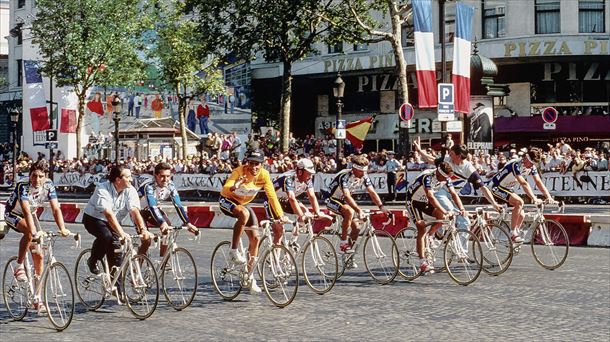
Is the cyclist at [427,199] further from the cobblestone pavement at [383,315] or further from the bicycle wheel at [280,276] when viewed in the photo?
the bicycle wheel at [280,276]

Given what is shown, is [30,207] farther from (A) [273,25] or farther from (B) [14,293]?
(A) [273,25]

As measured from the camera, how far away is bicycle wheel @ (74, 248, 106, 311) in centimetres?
1177

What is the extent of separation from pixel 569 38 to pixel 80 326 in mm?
38711

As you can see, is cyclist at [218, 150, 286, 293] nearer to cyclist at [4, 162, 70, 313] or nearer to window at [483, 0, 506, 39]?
cyclist at [4, 162, 70, 313]

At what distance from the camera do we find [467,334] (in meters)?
10.1

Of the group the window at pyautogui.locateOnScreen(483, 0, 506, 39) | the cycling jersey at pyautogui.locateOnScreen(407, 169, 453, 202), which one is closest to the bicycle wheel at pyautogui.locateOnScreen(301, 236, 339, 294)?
the cycling jersey at pyautogui.locateOnScreen(407, 169, 453, 202)

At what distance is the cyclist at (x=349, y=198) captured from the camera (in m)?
14.3

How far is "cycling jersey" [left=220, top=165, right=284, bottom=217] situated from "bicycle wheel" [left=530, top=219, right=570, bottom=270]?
4.71 m

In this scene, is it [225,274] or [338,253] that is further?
[338,253]

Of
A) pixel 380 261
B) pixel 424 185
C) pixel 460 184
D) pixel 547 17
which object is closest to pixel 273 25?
pixel 547 17

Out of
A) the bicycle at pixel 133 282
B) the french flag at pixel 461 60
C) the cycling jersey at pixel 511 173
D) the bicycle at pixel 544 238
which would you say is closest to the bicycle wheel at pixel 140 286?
the bicycle at pixel 133 282

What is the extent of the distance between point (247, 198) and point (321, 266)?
146 cm

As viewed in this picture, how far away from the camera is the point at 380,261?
14.1m

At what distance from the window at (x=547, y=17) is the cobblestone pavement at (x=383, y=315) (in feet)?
111
